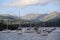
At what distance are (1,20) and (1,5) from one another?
0.24 meters

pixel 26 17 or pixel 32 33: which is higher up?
pixel 26 17

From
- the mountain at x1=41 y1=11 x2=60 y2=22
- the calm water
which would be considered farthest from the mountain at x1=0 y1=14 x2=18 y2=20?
the mountain at x1=41 y1=11 x2=60 y2=22

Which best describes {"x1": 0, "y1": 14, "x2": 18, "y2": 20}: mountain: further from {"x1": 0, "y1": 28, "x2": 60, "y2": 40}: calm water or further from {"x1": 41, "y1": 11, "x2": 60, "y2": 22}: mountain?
{"x1": 41, "y1": 11, "x2": 60, "y2": 22}: mountain

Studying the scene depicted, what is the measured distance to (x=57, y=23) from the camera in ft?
6.74

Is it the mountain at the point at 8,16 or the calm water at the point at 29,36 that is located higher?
the mountain at the point at 8,16

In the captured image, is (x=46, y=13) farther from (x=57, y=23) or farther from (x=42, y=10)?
(x=57, y=23)

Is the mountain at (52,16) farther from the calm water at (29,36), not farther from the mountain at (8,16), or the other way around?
the mountain at (8,16)

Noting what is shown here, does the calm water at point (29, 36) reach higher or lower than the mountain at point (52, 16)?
lower

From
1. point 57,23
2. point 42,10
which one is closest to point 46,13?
point 42,10

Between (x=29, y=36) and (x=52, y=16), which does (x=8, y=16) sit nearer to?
(x=29, y=36)

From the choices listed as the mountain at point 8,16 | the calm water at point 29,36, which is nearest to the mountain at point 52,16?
the calm water at point 29,36

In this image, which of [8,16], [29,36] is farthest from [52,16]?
[8,16]

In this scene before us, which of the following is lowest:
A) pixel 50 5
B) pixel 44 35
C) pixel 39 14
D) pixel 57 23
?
pixel 44 35

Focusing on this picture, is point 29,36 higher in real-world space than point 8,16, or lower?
lower
